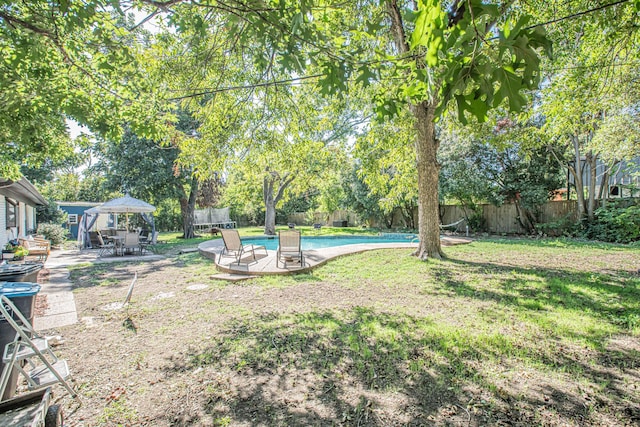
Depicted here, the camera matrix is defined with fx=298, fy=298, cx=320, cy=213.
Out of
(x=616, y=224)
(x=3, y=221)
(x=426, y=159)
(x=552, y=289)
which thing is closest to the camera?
(x=552, y=289)

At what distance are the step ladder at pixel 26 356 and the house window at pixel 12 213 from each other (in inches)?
529

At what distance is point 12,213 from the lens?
12430 mm

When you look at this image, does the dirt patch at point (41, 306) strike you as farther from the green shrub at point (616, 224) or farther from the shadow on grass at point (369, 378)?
the green shrub at point (616, 224)

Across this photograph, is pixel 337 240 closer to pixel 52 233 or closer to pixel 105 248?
pixel 105 248

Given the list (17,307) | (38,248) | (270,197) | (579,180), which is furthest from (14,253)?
(579,180)

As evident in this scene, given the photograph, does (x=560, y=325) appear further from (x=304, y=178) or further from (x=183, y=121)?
(x=183, y=121)

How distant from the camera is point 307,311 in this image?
4605 millimetres

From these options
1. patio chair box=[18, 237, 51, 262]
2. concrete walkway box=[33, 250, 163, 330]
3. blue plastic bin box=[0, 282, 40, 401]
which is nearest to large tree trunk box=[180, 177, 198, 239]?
→ patio chair box=[18, 237, 51, 262]

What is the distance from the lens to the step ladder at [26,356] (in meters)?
2.13

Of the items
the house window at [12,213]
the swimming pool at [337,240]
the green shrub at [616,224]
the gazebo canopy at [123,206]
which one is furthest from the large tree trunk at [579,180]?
the house window at [12,213]

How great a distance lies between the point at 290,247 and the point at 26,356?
587 cm

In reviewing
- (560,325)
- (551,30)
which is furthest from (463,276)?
(551,30)

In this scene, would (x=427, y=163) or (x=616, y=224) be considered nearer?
(x=427, y=163)

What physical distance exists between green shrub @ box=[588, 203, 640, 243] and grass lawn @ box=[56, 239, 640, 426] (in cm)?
757
